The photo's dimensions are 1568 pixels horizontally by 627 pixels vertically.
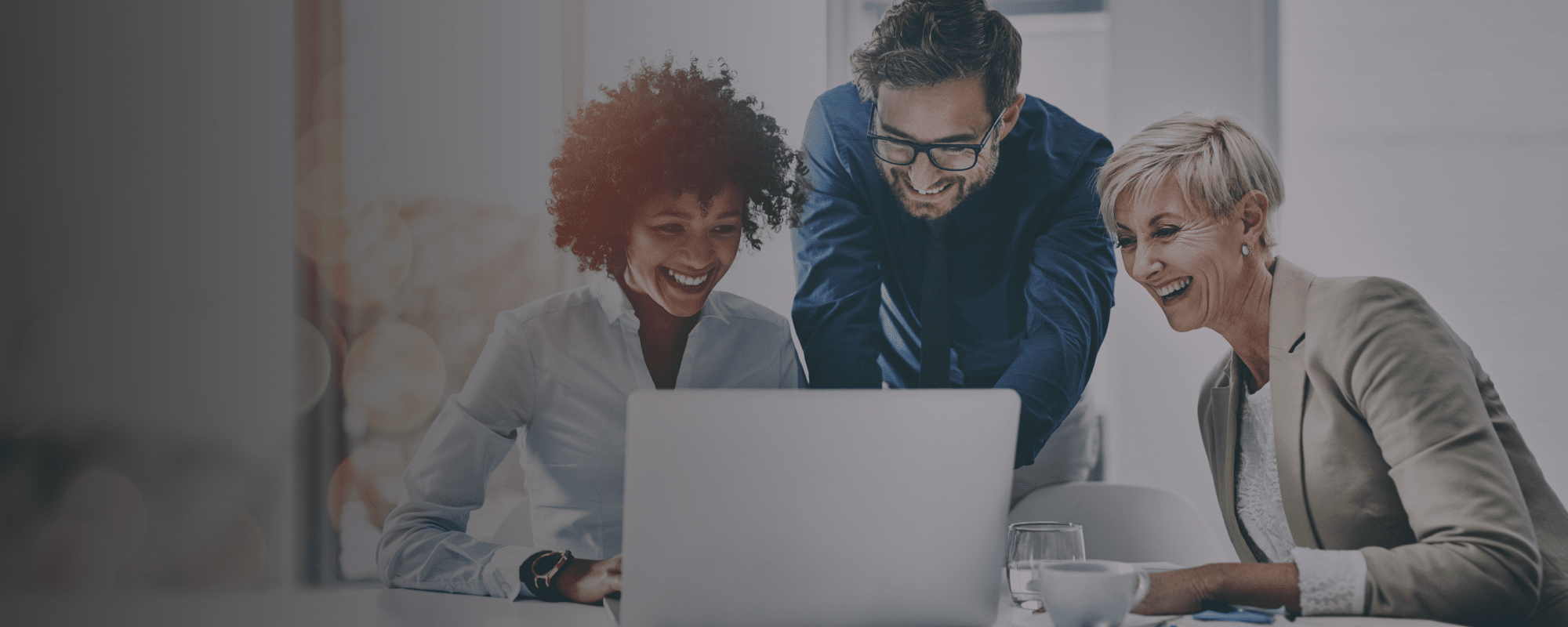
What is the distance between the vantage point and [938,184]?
1940mm

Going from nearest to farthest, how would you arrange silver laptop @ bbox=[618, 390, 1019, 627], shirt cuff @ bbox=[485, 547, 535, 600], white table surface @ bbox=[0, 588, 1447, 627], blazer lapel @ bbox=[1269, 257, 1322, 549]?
silver laptop @ bbox=[618, 390, 1019, 627] → white table surface @ bbox=[0, 588, 1447, 627] → shirt cuff @ bbox=[485, 547, 535, 600] → blazer lapel @ bbox=[1269, 257, 1322, 549]

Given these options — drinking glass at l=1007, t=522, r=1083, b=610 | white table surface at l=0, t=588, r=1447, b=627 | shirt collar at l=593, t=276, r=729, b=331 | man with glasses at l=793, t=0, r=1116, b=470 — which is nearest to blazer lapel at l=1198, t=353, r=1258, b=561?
man with glasses at l=793, t=0, r=1116, b=470

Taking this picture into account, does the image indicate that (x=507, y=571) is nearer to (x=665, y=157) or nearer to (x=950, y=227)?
(x=665, y=157)

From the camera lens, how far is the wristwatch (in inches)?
52.4

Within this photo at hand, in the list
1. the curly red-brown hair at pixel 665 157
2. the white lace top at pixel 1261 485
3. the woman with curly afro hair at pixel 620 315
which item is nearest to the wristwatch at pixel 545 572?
the woman with curly afro hair at pixel 620 315

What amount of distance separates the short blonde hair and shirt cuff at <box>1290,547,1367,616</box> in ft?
2.68

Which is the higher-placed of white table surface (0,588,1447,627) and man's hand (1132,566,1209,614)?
man's hand (1132,566,1209,614)

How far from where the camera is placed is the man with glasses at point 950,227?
1911mm

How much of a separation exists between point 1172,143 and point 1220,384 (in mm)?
521

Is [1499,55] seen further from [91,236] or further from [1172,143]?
[91,236]

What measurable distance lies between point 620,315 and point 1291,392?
4.46ft

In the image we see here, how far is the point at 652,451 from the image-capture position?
0.89m

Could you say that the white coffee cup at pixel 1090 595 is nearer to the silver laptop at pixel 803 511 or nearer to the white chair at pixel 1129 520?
the silver laptop at pixel 803 511

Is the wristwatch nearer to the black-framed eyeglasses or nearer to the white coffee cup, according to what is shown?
the white coffee cup
